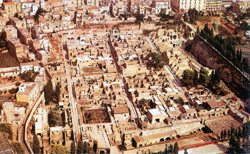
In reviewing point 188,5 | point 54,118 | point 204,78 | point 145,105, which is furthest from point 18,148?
point 188,5

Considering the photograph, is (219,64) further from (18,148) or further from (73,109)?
Result: (18,148)

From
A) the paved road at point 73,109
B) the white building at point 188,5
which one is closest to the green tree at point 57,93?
the paved road at point 73,109

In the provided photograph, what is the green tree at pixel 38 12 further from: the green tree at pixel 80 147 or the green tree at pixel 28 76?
the green tree at pixel 80 147

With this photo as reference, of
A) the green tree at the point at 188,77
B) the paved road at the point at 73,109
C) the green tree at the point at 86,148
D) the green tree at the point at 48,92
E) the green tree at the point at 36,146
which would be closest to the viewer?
the green tree at the point at 86,148

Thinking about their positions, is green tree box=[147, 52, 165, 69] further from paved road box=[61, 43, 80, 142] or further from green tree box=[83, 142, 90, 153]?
green tree box=[83, 142, 90, 153]

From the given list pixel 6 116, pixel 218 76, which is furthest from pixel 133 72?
pixel 6 116

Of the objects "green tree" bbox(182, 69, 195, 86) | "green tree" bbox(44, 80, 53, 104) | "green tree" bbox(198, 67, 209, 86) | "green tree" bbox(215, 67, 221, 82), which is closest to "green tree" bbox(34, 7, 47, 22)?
"green tree" bbox(44, 80, 53, 104)

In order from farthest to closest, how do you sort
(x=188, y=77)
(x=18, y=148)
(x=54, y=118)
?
(x=188, y=77), (x=54, y=118), (x=18, y=148)

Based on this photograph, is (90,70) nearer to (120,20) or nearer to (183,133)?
(183,133)

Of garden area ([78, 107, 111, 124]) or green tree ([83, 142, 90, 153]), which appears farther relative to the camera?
garden area ([78, 107, 111, 124])
